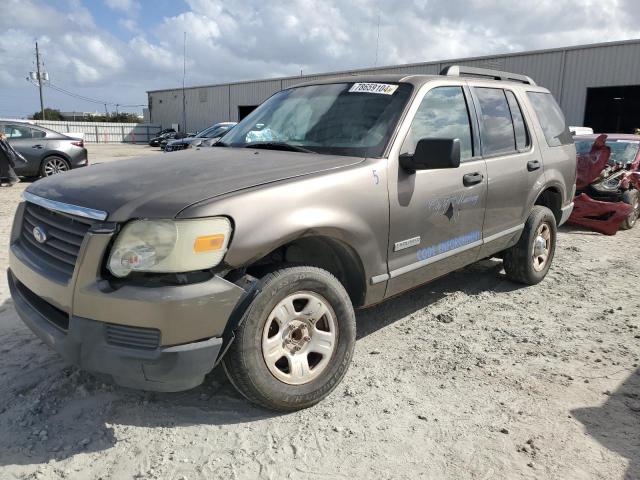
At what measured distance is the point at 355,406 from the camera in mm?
2939

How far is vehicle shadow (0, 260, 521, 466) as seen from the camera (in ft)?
8.38

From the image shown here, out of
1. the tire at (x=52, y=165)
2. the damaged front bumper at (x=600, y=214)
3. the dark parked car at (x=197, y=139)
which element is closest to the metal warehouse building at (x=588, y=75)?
the dark parked car at (x=197, y=139)

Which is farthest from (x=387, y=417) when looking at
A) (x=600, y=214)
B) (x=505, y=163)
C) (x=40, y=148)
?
(x=40, y=148)

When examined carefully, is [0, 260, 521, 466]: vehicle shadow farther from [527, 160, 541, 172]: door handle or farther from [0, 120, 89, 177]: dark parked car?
[0, 120, 89, 177]: dark parked car

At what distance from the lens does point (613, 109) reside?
94.0 ft

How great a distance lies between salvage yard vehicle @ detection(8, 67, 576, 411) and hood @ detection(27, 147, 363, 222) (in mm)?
13

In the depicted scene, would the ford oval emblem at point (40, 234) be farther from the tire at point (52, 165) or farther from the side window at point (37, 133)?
the side window at point (37, 133)

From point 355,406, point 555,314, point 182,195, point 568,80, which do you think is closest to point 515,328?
point 555,314

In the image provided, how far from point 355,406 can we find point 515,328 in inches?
71.0

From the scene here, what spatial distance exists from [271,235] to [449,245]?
5.50 ft

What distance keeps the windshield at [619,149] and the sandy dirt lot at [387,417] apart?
257 inches

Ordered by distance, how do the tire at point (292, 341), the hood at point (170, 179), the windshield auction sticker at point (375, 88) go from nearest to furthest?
the hood at point (170, 179) → the tire at point (292, 341) → the windshield auction sticker at point (375, 88)

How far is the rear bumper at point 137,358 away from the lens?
233 cm

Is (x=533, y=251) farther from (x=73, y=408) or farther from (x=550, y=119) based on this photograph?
(x=73, y=408)
